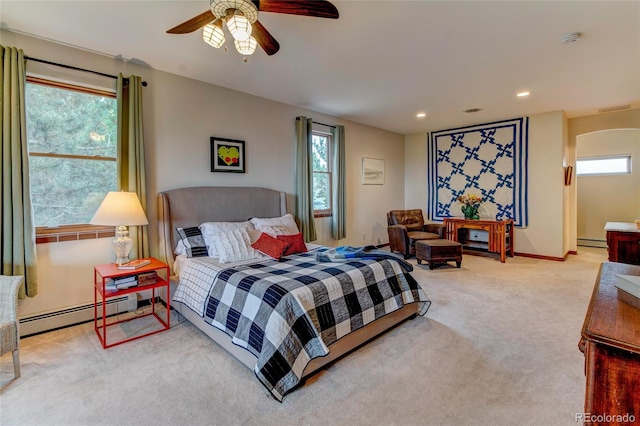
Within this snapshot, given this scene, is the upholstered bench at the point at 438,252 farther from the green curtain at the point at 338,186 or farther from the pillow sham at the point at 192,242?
the pillow sham at the point at 192,242

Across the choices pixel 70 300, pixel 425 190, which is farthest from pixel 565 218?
pixel 70 300

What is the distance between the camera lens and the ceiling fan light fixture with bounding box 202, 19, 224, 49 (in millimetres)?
1879

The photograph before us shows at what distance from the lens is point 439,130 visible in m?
6.65

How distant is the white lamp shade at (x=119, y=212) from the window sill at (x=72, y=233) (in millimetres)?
403

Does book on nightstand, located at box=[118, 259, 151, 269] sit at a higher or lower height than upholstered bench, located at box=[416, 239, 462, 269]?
higher

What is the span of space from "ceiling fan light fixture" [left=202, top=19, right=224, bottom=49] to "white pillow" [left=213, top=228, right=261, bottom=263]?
177 centimetres

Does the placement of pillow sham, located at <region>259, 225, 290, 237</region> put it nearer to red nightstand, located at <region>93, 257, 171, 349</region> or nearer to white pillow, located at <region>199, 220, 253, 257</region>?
white pillow, located at <region>199, 220, 253, 257</region>

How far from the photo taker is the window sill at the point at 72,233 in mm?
2725

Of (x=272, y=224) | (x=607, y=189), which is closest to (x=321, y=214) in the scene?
(x=272, y=224)

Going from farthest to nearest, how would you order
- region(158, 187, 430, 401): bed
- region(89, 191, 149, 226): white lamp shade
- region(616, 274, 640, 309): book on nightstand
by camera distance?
region(89, 191, 149, 226): white lamp shade → region(158, 187, 430, 401): bed → region(616, 274, 640, 309): book on nightstand

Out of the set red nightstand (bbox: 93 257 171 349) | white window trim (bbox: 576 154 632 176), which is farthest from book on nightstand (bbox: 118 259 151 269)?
white window trim (bbox: 576 154 632 176)

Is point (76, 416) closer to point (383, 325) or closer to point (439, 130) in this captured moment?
point (383, 325)

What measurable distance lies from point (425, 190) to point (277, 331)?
595cm

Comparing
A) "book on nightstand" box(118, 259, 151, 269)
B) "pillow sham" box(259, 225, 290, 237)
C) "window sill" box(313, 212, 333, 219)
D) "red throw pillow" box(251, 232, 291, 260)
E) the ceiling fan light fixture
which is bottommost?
"book on nightstand" box(118, 259, 151, 269)
